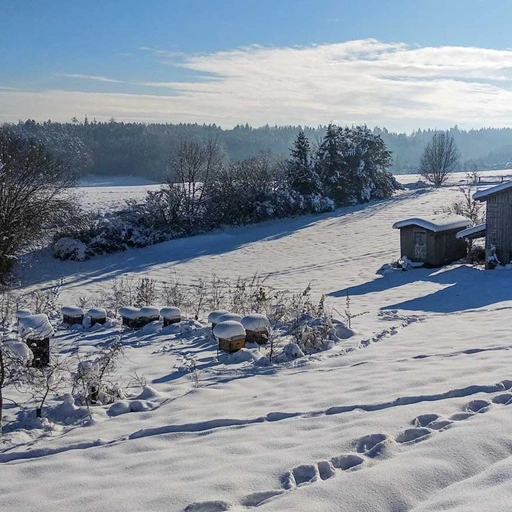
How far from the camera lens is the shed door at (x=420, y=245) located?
2125 cm

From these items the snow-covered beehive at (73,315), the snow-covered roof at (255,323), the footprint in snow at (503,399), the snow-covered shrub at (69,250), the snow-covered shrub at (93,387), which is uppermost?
the footprint in snow at (503,399)

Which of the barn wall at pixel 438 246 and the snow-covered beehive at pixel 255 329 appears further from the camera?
the barn wall at pixel 438 246

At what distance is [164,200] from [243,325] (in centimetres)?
2993

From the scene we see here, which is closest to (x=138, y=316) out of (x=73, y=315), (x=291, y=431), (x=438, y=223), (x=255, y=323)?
(x=73, y=315)

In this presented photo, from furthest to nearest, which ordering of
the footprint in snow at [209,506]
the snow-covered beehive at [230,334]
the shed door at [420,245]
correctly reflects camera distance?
the shed door at [420,245] < the snow-covered beehive at [230,334] < the footprint in snow at [209,506]

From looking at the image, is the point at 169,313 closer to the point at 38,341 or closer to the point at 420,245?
the point at 38,341

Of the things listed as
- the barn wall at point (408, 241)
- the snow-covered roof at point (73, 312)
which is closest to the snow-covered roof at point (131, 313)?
the snow-covered roof at point (73, 312)

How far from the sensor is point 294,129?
171 metres

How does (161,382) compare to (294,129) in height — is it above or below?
below

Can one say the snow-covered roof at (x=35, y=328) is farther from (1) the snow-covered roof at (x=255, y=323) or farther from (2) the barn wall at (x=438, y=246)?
(2) the barn wall at (x=438, y=246)

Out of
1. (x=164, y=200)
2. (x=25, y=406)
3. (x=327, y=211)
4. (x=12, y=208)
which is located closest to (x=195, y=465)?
(x=25, y=406)

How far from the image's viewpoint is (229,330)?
814cm

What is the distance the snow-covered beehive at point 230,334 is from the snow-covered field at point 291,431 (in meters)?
0.23

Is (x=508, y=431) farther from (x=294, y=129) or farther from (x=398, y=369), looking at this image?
(x=294, y=129)
